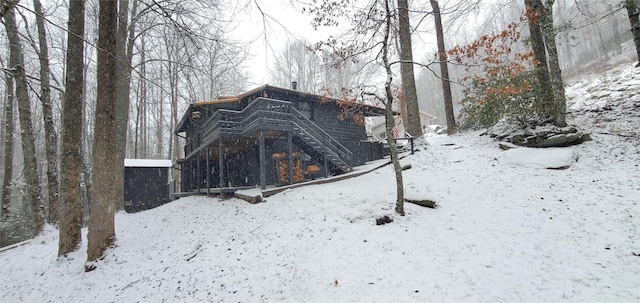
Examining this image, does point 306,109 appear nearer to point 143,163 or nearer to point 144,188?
point 143,163

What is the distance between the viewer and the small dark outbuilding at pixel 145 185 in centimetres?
1791

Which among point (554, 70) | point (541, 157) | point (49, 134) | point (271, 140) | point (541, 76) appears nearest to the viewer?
point (541, 157)

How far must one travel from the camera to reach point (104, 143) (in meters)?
7.09

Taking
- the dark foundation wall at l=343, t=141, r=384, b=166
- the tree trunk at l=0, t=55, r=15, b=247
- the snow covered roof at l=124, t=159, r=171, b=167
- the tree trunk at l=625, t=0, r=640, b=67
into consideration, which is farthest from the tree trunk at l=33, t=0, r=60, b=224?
the tree trunk at l=625, t=0, r=640, b=67

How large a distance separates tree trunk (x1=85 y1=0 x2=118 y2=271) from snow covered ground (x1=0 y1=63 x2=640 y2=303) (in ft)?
2.52

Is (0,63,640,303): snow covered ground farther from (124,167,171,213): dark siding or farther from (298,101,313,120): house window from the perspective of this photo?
(124,167,171,213): dark siding

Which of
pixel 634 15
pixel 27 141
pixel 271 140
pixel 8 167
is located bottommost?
pixel 8 167

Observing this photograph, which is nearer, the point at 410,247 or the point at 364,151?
the point at 410,247

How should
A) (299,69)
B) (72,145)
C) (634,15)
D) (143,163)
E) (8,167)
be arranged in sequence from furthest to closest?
(299,69), (143,163), (8,167), (634,15), (72,145)

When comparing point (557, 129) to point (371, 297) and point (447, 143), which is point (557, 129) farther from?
point (371, 297)

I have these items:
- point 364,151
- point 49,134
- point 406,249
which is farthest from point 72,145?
point 364,151

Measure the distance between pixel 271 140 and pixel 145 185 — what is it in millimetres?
10803

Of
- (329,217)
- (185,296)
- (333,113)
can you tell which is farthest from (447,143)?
(185,296)

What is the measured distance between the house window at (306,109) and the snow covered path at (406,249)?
740 cm
